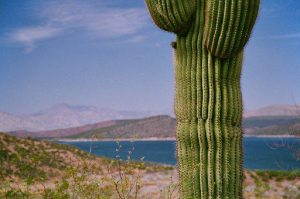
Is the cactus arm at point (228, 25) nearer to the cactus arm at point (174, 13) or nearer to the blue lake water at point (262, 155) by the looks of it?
the cactus arm at point (174, 13)

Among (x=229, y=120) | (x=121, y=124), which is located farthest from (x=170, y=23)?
(x=121, y=124)

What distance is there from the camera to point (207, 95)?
601 cm

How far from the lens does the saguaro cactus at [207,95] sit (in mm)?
5941

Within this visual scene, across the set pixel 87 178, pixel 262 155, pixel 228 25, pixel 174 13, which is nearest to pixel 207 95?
pixel 228 25

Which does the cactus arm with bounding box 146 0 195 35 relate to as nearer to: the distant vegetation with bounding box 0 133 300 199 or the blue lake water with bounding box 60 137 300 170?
the blue lake water with bounding box 60 137 300 170

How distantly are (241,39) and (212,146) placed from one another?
1.14 m

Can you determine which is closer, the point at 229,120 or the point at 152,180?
the point at 229,120

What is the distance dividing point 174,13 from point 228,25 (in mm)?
627

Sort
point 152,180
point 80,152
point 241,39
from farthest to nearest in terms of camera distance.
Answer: point 80,152 → point 152,180 → point 241,39

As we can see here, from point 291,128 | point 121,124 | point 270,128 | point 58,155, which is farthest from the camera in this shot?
point 270,128

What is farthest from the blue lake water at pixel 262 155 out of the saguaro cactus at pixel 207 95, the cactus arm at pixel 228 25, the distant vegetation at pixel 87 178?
the cactus arm at pixel 228 25

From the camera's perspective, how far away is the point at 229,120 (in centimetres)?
603

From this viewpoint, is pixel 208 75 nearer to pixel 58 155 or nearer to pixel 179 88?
pixel 179 88

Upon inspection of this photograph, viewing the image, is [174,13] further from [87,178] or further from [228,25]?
[87,178]
